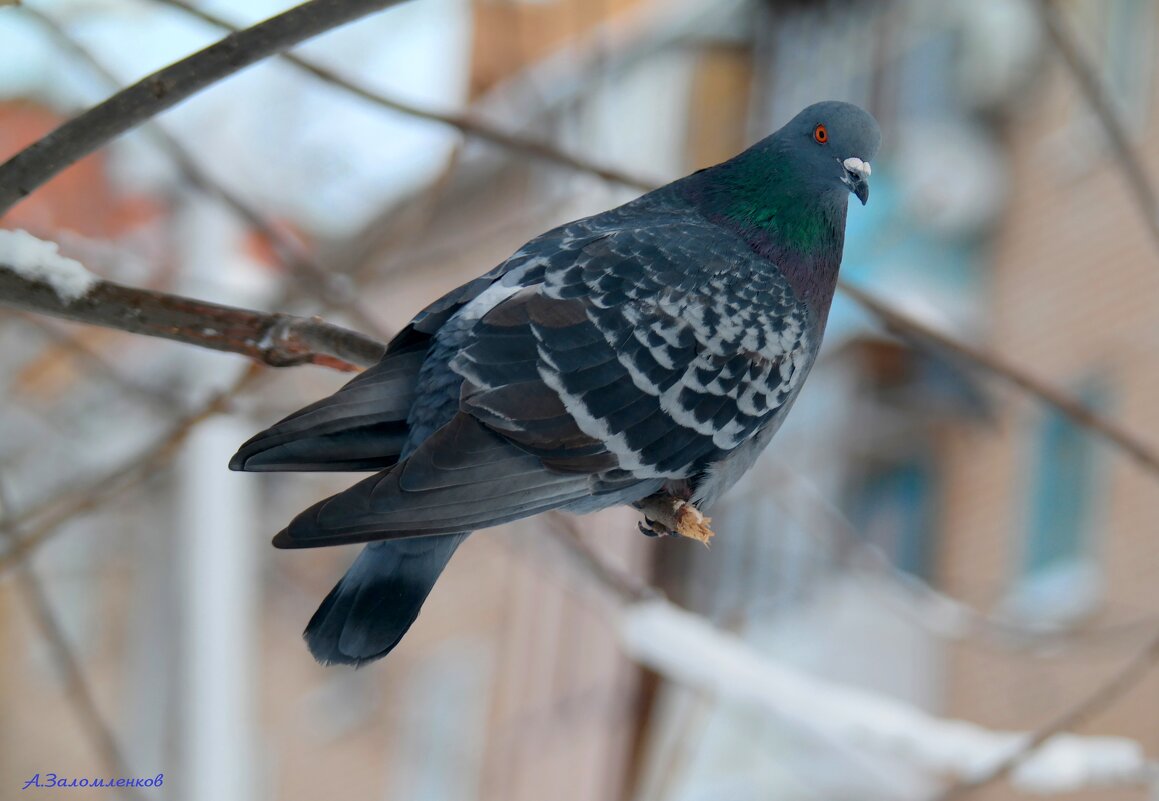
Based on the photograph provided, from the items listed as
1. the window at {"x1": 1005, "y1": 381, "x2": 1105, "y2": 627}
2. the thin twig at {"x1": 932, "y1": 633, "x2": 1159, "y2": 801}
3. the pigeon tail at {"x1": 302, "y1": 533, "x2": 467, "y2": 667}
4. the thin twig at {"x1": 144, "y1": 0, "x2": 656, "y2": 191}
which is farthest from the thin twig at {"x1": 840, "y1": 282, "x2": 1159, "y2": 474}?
the window at {"x1": 1005, "y1": 381, "x2": 1105, "y2": 627}

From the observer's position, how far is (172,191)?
8125mm

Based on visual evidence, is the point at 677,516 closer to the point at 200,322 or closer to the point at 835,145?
the point at 835,145

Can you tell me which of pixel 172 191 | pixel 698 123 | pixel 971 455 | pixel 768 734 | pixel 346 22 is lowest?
pixel 346 22

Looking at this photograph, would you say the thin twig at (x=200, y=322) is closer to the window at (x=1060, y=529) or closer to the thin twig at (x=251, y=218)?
the thin twig at (x=251, y=218)

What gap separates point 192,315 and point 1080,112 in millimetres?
9570

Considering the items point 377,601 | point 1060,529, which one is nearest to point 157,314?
point 377,601

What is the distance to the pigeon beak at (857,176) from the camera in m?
2.70

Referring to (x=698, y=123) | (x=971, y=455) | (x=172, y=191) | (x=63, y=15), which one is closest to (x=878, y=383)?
(x=971, y=455)

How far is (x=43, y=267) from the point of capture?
246 cm

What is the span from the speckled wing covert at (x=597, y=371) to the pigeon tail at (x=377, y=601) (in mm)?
161

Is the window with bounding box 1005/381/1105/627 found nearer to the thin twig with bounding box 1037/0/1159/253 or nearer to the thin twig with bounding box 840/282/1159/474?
the thin twig with bounding box 840/282/1159/474

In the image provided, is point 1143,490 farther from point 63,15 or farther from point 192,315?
point 192,315

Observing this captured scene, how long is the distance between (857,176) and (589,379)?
690mm

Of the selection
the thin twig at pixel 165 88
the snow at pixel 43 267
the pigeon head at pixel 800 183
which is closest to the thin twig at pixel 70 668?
the snow at pixel 43 267
